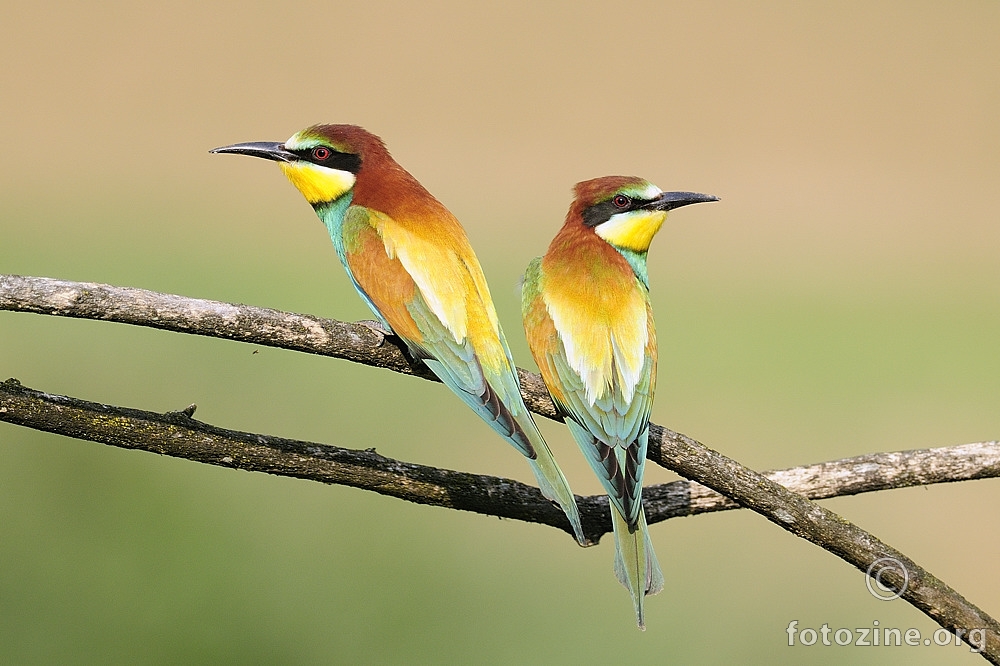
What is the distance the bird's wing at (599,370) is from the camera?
1770mm

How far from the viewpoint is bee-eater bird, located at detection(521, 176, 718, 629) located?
1.69 metres

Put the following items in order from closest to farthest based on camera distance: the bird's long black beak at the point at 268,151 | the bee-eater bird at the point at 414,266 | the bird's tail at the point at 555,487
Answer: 1. the bird's tail at the point at 555,487
2. the bee-eater bird at the point at 414,266
3. the bird's long black beak at the point at 268,151

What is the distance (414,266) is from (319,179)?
280 mm

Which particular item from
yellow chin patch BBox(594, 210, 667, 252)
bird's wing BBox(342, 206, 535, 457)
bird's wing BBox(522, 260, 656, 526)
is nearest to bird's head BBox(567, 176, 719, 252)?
yellow chin patch BBox(594, 210, 667, 252)

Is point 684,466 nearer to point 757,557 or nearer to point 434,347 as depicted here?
point 434,347

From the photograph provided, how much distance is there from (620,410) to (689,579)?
2515 millimetres

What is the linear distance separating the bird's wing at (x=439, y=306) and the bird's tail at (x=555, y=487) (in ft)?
0.16

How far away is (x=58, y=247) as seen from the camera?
7.32 m

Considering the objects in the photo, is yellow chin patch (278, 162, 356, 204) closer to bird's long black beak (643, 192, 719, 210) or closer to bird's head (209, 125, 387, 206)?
bird's head (209, 125, 387, 206)

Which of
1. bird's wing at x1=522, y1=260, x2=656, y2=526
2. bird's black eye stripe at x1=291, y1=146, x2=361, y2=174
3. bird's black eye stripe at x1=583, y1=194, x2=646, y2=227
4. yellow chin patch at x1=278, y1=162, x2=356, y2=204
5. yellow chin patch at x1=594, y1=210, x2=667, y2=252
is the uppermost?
bird's black eye stripe at x1=291, y1=146, x2=361, y2=174

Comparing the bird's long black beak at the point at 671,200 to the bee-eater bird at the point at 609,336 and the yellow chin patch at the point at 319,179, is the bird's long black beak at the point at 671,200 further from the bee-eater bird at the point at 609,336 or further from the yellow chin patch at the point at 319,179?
the yellow chin patch at the point at 319,179

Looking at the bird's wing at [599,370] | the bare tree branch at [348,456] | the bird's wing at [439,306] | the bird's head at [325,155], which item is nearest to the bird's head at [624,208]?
the bird's wing at [599,370]

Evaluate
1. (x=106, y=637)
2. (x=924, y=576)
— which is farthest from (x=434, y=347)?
(x=106, y=637)

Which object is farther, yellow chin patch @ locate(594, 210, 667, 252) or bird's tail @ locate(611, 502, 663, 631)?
yellow chin patch @ locate(594, 210, 667, 252)
